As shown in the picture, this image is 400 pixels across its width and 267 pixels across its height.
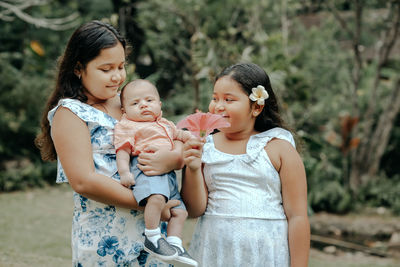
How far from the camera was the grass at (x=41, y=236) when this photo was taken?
14.1 ft

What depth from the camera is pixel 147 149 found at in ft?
6.80

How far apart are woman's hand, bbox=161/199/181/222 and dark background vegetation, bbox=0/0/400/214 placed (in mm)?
5424

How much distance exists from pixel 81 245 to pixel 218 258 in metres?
0.64

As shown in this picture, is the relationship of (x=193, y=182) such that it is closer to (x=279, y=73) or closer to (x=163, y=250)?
(x=163, y=250)

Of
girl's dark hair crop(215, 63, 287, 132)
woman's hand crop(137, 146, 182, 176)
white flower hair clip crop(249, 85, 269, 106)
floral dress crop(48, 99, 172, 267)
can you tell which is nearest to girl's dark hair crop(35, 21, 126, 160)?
floral dress crop(48, 99, 172, 267)

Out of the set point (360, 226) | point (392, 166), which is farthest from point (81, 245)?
point (392, 166)

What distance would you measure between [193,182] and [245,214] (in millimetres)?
309

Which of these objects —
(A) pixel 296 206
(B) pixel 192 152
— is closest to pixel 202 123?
(B) pixel 192 152

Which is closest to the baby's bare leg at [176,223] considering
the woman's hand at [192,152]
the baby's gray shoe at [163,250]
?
the baby's gray shoe at [163,250]

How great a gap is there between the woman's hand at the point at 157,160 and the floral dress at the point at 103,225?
0.46 feet

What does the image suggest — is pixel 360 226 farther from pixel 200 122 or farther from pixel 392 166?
pixel 200 122

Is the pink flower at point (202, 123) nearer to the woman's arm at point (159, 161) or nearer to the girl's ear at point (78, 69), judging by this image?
the woman's arm at point (159, 161)

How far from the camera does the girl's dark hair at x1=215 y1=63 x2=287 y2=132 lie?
88.9 inches

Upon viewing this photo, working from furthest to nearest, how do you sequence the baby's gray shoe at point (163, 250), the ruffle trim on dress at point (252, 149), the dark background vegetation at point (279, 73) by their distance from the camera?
1. the dark background vegetation at point (279, 73)
2. the ruffle trim on dress at point (252, 149)
3. the baby's gray shoe at point (163, 250)
